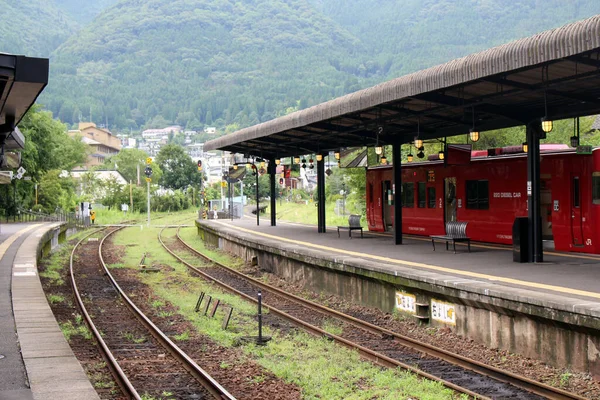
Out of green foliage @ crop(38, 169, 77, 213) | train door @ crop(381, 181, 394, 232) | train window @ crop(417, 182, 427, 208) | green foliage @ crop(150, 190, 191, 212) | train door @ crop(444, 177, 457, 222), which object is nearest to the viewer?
train door @ crop(444, 177, 457, 222)

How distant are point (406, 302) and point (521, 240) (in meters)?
3.29

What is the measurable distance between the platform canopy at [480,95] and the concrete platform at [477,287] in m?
3.12

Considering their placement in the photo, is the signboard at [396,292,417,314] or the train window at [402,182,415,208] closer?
the signboard at [396,292,417,314]

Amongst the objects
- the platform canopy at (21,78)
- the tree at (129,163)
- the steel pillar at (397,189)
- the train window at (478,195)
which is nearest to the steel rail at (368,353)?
the steel pillar at (397,189)

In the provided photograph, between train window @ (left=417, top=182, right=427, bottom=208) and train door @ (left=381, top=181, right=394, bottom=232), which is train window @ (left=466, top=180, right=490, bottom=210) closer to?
train window @ (left=417, top=182, right=427, bottom=208)

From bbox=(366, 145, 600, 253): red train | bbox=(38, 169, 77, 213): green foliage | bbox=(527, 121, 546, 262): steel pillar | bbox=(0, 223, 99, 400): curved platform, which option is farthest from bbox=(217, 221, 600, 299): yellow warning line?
bbox=(38, 169, 77, 213): green foliage

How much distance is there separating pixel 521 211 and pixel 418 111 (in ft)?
13.8

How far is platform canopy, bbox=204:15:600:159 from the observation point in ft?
38.0

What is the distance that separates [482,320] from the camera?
40.4 feet

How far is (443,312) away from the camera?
44.2 feet

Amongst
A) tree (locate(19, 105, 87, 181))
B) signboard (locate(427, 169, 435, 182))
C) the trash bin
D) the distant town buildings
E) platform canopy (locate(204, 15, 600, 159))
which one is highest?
the distant town buildings

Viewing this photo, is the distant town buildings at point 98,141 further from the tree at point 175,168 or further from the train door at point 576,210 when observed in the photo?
the train door at point 576,210

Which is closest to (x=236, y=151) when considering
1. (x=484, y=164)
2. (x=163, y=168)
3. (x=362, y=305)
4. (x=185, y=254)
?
(x=185, y=254)

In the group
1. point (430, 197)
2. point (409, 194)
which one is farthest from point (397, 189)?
point (409, 194)
